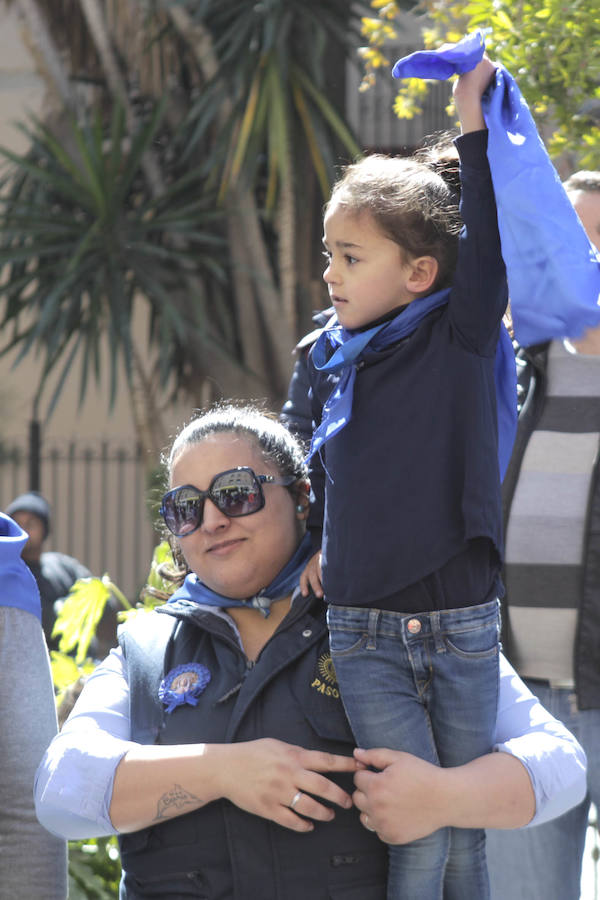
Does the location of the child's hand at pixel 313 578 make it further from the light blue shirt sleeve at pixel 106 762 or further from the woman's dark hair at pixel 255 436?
the light blue shirt sleeve at pixel 106 762

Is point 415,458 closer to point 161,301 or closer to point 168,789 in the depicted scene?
point 168,789

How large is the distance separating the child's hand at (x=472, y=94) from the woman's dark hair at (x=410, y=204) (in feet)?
0.55

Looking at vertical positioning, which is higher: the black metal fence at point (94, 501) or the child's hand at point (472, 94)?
the child's hand at point (472, 94)

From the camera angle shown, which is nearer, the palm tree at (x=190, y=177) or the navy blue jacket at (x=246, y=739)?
the navy blue jacket at (x=246, y=739)

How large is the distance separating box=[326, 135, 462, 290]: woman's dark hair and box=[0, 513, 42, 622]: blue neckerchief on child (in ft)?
2.64

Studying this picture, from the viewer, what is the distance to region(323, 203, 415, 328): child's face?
6.45 feet

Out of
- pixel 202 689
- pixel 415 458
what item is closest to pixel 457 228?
pixel 415 458

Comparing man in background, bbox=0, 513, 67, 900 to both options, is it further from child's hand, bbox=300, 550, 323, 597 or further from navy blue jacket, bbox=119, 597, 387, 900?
child's hand, bbox=300, 550, 323, 597

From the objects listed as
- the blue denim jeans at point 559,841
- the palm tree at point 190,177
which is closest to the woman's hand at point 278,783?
the blue denim jeans at point 559,841

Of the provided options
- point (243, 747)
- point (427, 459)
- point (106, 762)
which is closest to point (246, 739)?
point (243, 747)

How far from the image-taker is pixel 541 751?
2006 mm

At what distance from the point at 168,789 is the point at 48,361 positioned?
26.7 feet

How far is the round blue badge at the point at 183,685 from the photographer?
2100 mm

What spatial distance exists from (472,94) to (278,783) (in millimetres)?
1135
